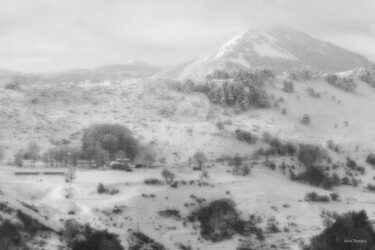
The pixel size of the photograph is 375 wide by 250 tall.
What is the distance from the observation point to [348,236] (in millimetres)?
42312

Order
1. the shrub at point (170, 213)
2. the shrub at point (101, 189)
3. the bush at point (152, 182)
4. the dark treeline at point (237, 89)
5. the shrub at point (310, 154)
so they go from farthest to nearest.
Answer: the dark treeline at point (237, 89) → the shrub at point (310, 154) → the bush at point (152, 182) → the shrub at point (101, 189) → the shrub at point (170, 213)

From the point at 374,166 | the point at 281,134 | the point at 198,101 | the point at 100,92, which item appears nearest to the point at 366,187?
the point at 374,166

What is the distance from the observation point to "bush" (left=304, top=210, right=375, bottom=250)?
40625mm

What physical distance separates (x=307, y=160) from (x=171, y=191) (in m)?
29.7

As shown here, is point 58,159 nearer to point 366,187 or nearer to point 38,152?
point 38,152

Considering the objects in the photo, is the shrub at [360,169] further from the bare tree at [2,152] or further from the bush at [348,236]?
the bare tree at [2,152]

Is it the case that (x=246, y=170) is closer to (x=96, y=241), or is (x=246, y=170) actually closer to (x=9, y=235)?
(x=96, y=241)

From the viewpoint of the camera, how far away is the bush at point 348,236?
133 feet

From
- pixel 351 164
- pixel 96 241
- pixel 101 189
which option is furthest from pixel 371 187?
pixel 96 241

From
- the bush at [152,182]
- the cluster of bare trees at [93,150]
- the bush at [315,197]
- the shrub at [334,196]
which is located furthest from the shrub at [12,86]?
the shrub at [334,196]

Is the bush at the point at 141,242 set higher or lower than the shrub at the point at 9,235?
lower

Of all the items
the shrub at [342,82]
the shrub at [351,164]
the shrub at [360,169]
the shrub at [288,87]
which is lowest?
the shrub at [360,169]

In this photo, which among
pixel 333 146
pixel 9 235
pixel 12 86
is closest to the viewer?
pixel 9 235

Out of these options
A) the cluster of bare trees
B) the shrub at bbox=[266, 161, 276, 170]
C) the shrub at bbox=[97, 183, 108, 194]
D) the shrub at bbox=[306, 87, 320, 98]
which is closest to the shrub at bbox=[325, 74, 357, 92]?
the shrub at bbox=[306, 87, 320, 98]
